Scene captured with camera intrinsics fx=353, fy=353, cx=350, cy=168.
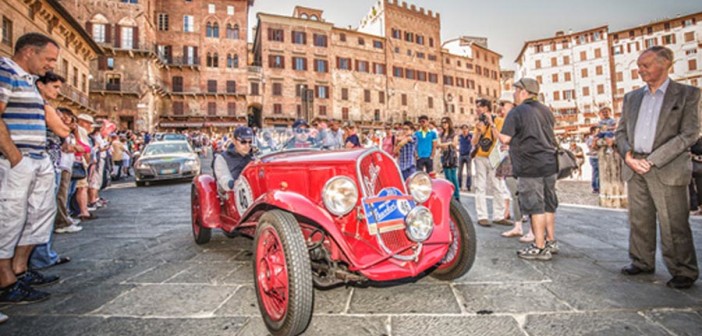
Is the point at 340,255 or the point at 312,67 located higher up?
the point at 312,67

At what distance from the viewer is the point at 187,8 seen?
35156mm

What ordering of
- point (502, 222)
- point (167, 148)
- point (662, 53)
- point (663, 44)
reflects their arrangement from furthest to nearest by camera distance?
point (663, 44)
point (167, 148)
point (502, 222)
point (662, 53)

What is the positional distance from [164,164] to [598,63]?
56554mm

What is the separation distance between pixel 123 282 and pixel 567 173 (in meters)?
4.26

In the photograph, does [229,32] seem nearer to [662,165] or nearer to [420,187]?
[420,187]

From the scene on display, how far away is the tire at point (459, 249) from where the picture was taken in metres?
2.79

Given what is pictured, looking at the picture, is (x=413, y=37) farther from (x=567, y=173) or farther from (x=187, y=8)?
(x=567, y=173)

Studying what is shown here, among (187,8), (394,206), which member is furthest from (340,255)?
(187,8)

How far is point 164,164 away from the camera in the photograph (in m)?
10.8

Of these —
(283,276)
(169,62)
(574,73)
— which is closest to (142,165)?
(283,276)

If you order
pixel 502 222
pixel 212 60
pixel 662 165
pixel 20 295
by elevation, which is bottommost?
pixel 20 295

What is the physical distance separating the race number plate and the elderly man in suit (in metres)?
2.04

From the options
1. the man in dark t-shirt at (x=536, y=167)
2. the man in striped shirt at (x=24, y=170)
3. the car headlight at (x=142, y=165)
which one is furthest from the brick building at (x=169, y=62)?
the man in dark t-shirt at (x=536, y=167)

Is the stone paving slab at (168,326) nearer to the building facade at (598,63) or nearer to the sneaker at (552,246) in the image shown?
the sneaker at (552,246)
